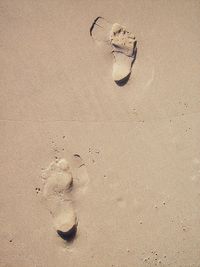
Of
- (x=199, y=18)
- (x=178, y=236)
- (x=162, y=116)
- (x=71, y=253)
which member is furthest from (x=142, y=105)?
(x=71, y=253)

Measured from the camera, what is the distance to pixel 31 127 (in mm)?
2795

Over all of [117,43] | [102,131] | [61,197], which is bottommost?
[61,197]

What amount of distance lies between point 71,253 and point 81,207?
41cm

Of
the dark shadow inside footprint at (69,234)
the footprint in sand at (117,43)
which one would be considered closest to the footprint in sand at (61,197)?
the dark shadow inside footprint at (69,234)

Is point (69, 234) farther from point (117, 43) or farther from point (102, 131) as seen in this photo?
point (117, 43)

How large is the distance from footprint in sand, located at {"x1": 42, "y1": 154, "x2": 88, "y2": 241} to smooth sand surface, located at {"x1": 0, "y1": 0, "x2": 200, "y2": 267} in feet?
0.19

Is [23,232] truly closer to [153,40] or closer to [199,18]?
[153,40]

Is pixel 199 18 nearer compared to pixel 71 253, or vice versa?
pixel 71 253

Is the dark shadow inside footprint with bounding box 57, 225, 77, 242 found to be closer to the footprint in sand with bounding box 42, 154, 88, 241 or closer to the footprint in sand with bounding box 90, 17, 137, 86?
the footprint in sand with bounding box 42, 154, 88, 241

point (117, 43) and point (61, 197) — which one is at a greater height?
point (117, 43)

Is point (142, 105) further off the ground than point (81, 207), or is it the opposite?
point (142, 105)

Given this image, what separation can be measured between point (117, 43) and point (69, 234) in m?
1.74

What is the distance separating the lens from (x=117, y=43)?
2.86 meters

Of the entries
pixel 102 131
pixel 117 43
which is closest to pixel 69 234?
pixel 102 131
